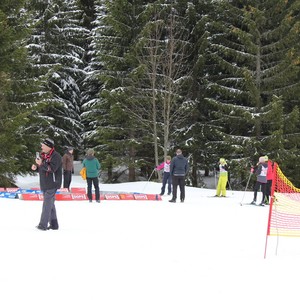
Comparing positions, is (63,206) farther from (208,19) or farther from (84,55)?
(84,55)

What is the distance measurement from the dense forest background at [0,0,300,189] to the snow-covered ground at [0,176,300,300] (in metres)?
13.8

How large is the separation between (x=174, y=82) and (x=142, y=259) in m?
19.5

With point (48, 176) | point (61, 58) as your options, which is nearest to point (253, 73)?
point (61, 58)

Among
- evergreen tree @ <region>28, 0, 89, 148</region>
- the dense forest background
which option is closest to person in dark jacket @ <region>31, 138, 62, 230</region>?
the dense forest background

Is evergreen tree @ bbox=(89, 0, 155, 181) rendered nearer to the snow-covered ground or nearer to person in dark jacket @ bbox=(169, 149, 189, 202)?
person in dark jacket @ bbox=(169, 149, 189, 202)

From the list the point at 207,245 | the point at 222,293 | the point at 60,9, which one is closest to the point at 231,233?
the point at 207,245

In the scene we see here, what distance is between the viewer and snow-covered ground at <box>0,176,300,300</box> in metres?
4.84

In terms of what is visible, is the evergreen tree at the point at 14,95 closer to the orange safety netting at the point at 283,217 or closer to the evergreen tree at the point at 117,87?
the evergreen tree at the point at 117,87

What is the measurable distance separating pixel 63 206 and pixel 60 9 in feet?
67.1

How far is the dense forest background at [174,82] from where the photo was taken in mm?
23750

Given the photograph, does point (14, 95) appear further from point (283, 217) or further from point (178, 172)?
point (283, 217)

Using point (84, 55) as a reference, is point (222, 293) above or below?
below

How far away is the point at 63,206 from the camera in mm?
11992

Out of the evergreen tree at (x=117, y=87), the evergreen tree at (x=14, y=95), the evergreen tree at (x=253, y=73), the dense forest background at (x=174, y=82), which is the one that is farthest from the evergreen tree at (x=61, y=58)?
the evergreen tree at (x=253, y=73)
